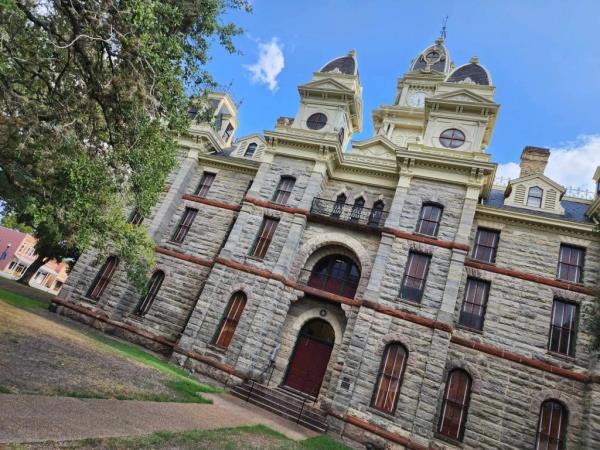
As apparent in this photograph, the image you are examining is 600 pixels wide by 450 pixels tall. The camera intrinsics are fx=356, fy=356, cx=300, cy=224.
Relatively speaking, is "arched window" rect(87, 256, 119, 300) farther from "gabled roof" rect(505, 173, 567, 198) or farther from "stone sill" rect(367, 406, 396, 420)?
"gabled roof" rect(505, 173, 567, 198)

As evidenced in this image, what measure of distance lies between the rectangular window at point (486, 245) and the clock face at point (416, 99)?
1166 centimetres

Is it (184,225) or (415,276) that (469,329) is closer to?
(415,276)

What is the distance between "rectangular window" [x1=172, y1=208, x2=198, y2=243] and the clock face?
54.2 ft

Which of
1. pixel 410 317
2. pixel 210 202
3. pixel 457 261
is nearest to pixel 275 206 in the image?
pixel 210 202

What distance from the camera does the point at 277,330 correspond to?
15.9m

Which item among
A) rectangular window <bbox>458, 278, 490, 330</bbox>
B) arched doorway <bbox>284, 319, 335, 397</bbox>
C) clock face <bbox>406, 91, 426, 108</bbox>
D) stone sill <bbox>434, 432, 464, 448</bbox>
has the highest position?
clock face <bbox>406, 91, 426, 108</bbox>

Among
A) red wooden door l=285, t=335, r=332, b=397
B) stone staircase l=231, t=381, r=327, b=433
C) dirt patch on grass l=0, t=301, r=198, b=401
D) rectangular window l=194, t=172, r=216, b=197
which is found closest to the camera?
dirt patch on grass l=0, t=301, r=198, b=401

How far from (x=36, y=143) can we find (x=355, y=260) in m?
13.3

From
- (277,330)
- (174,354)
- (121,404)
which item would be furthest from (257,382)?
(121,404)

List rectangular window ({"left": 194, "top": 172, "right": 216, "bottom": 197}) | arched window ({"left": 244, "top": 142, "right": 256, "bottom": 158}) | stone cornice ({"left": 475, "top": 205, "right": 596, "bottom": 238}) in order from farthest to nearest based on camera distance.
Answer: arched window ({"left": 244, "top": 142, "right": 256, "bottom": 158})
rectangular window ({"left": 194, "top": 172, "right": 216, "bottom": 197})
stone cornice ({"left": 475, "top": 205, "right": 596, "bottom": 238})

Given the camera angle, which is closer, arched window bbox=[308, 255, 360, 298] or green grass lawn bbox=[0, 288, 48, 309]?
green grass lawn bbox=[0, 288, 48, 309]

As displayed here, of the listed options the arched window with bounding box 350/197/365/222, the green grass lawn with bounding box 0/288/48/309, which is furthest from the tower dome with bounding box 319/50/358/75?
the green grass lawn with bounding box 0/288/48/309

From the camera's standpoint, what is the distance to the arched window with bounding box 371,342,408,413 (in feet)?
44.9

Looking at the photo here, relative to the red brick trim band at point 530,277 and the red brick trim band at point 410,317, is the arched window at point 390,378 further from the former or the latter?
the red brick trim band at point 530,277
